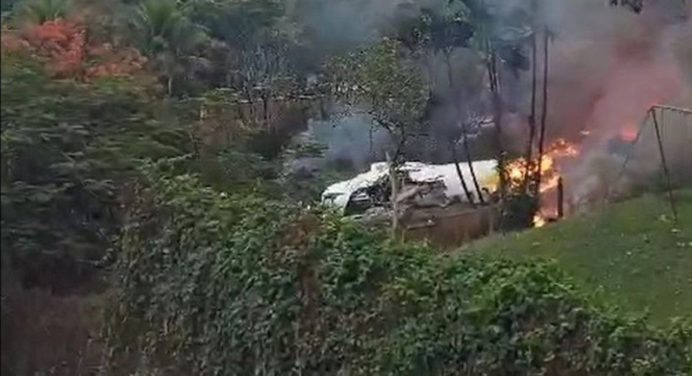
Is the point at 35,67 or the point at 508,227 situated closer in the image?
the point at 35,67

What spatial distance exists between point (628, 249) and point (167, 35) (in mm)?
2817

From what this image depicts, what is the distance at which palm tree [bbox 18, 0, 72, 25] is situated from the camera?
7.75 ft

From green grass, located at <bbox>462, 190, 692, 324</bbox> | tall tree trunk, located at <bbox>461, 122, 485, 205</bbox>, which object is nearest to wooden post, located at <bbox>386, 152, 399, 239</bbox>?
green grass, located at <bbox>462, 190, 692, 324</bbox>

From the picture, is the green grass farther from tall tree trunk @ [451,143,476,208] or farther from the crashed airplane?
tall tree trunk @ [451,143,476,208]

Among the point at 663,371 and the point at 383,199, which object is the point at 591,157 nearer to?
the point at 383,199

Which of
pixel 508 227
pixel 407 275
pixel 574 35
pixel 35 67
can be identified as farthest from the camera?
pixel 574 35

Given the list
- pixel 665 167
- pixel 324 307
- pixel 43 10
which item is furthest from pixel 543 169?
pixel 43 10

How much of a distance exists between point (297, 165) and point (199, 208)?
2.32m

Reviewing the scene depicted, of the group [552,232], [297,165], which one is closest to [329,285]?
[297,165]

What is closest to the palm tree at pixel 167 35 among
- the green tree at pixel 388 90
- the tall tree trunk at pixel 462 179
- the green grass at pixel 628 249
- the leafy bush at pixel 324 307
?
the leafy bush at pixel 324 307

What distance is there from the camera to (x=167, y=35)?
18.2ft

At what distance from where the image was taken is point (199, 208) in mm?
3865

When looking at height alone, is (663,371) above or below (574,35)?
below

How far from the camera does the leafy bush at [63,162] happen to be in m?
2.02
